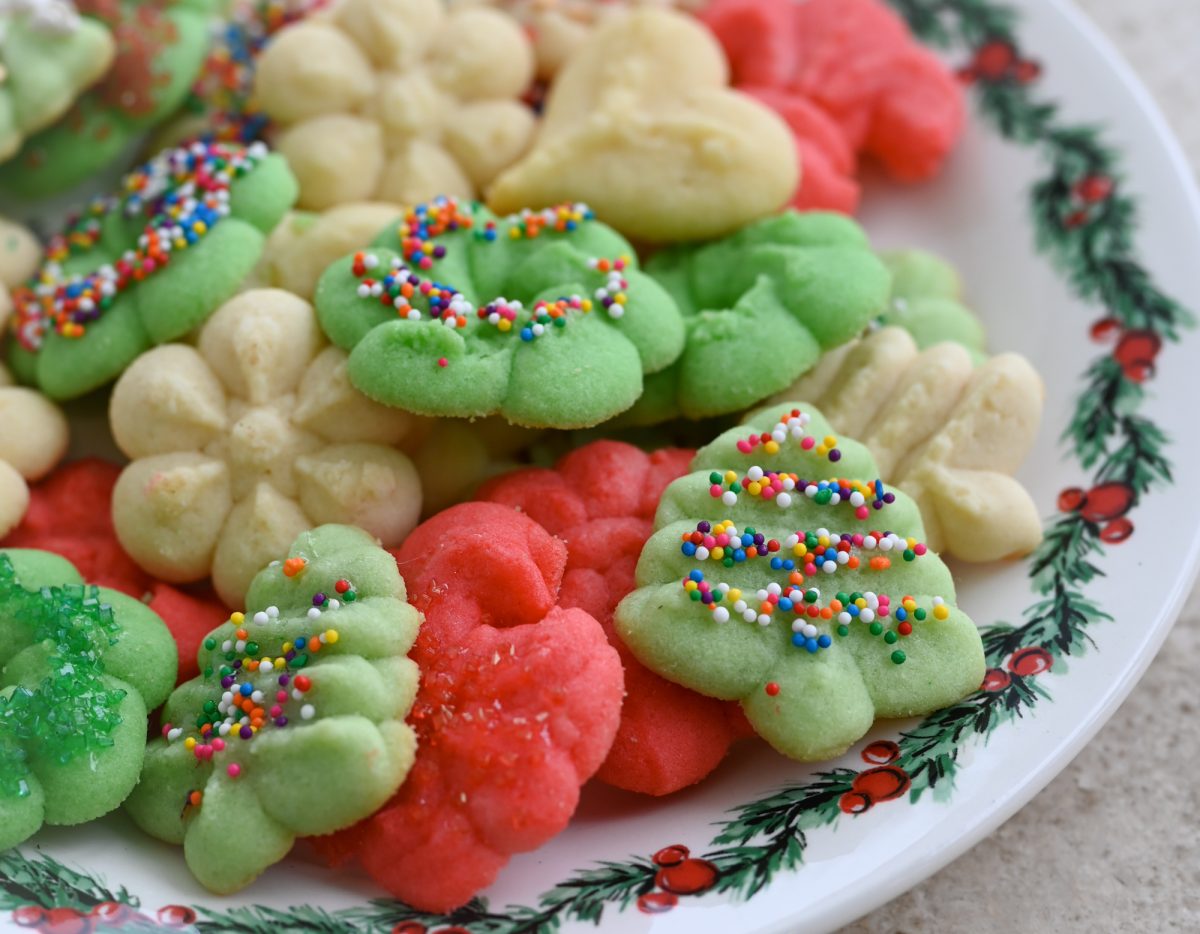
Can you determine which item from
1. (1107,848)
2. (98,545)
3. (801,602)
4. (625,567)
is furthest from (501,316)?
(1107,848)

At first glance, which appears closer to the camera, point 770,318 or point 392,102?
point 770,318

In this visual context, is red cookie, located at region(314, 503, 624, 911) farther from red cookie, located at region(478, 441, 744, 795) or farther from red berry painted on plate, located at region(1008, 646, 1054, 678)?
red berry painted on plate, located at region(1008, 646, 1054, 678)

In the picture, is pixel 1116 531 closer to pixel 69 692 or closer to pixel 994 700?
pixel 994 700

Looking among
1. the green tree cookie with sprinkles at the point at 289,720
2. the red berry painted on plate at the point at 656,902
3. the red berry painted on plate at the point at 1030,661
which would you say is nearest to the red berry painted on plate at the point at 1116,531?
the red berry painted on plate at the point at 1030,661

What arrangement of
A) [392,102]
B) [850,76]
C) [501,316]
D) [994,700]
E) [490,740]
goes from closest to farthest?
[490,740] → [994,700] → [501,316] → [392,102] → [850,76]

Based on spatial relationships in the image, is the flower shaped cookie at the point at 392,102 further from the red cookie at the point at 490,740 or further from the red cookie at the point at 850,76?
the red cookie at the point at 490,740

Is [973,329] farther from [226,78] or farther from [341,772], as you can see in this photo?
[226,78]
